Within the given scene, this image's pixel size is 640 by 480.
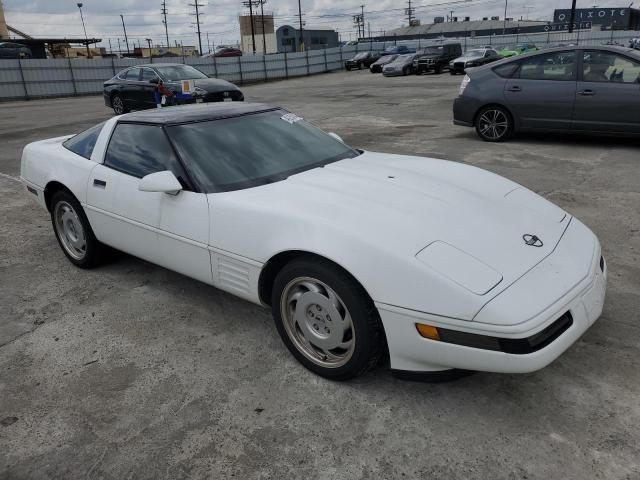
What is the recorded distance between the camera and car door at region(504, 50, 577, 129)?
24.8 feet

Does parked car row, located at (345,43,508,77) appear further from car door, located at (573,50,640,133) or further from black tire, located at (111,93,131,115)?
car door, located at (573,50,640,133)

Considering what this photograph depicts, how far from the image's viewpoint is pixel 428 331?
220 cm

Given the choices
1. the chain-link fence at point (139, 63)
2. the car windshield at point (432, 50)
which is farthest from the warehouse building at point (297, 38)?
the car windshield at point (432, 50)

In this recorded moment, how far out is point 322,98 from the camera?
17.6 meters

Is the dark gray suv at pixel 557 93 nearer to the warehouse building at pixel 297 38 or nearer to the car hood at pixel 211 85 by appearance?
the car hood at pixel 211 85

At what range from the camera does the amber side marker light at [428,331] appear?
2189mm

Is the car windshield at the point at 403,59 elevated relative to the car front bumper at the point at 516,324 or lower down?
elevated

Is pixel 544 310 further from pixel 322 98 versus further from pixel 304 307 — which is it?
pixel 322 98

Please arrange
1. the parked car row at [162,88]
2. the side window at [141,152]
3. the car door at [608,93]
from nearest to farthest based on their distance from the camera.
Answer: the side window at [141,152]
the car door at [608,93]
the parked car row at [162,88]

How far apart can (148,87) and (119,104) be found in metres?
1.70

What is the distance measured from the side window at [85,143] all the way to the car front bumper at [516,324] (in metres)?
2.76

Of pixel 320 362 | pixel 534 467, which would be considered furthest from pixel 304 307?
pixel 534 467

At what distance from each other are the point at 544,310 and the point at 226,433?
4.83 feet

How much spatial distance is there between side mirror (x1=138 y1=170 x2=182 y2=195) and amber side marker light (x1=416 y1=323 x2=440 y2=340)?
1614 mm
